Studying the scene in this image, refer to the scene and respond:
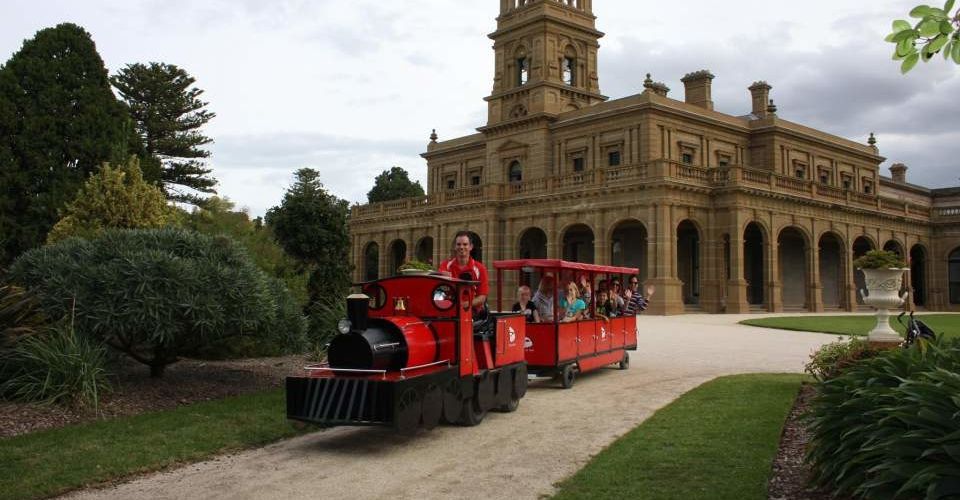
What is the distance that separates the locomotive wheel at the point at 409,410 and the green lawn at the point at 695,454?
6.50ft

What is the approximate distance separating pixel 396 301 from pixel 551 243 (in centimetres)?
3234

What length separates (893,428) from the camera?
5008 mm

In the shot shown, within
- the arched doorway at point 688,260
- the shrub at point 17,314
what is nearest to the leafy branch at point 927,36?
the shrub at point 17,314

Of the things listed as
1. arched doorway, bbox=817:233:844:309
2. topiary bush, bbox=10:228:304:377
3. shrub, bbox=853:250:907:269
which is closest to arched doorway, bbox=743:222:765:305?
arched doorway, bbox=817:233:844:309

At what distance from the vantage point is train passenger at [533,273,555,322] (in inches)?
508

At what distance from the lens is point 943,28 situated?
13.2 feet

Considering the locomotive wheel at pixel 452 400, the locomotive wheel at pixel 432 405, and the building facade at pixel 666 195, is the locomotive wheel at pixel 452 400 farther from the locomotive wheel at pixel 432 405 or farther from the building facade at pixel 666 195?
the building facade at pixel 666 195

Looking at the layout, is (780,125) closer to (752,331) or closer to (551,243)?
(551,243)

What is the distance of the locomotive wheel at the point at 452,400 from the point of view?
8.77 meters

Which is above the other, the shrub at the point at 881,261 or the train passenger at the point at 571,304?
the shrub at the point at 881,261

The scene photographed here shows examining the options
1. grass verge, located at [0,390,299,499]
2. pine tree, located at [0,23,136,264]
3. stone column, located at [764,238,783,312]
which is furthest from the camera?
stone column, located at [764,238,783,312]

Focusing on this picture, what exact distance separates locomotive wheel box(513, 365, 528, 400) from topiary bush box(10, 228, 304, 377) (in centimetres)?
395

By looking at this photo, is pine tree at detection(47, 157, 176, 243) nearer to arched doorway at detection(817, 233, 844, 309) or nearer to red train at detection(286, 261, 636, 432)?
red train at detection(286, 261, 636, 432)

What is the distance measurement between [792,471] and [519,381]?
462 centimetres
